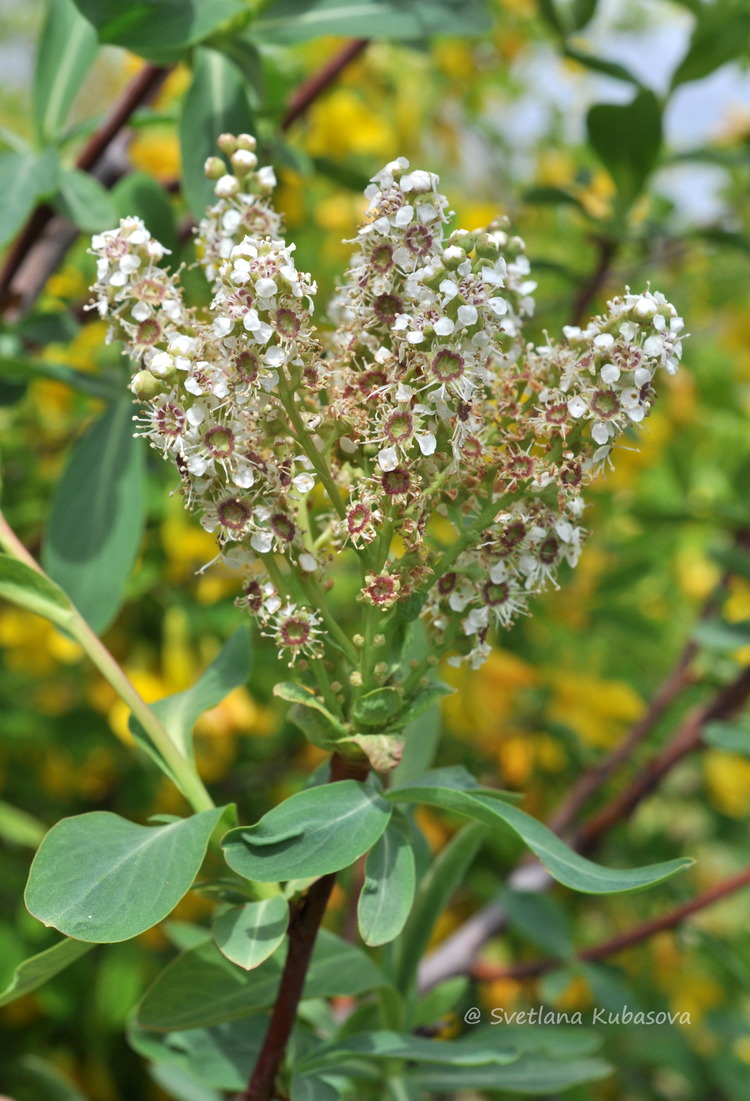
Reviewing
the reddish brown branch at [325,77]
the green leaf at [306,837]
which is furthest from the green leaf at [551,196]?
the green leaf at [306,837]

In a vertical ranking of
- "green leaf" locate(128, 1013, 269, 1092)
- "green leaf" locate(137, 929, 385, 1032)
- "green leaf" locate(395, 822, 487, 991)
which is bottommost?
"green leaf" locate(128, 1013, 269, 1092)

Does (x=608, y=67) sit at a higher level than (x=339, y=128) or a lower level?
higher

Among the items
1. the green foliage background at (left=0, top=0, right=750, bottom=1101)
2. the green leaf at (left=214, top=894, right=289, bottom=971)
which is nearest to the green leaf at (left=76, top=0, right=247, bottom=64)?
the green foliage background at (left=0, top=0, right=750, bottom=1101)

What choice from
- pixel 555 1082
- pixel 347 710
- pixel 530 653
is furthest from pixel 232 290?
pixel 530 653

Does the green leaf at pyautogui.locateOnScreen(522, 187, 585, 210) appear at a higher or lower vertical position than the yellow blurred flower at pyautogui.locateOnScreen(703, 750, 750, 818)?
higher

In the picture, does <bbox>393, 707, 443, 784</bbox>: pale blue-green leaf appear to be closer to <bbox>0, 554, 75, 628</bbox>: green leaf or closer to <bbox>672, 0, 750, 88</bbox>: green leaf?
<bbox>0, 554, 75, 628</bbox>: green leaf

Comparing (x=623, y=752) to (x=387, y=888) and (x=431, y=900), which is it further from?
(x=387, y=888)

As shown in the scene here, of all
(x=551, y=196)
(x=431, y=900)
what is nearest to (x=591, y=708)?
(x=551, y=196)
